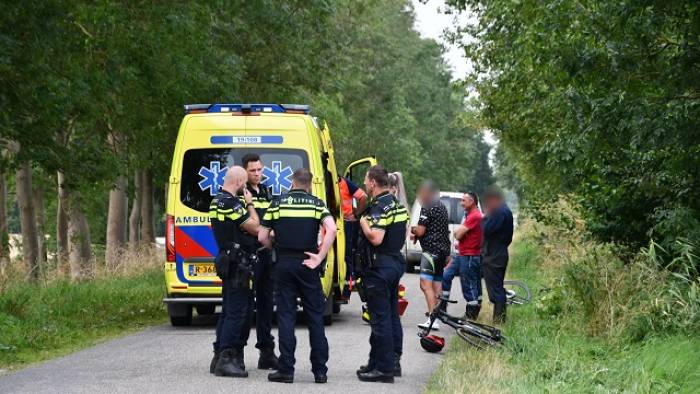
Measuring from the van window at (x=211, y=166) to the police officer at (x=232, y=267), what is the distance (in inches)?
179

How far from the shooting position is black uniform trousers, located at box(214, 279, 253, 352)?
11.1 metres

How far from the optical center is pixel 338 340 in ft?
47.7

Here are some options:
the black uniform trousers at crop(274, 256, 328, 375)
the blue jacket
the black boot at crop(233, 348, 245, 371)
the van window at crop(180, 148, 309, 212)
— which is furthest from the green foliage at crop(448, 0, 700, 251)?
the black boot at crop(233, 348, 245, 371)

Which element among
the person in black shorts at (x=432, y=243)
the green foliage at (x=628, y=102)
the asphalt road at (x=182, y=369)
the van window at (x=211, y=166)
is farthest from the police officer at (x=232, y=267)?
the green foliage at (x=628, y=102)

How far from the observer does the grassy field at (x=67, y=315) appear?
13.7m

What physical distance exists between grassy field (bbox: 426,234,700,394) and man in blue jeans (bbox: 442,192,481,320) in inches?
90.1

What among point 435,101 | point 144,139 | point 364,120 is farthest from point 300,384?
point 435,101

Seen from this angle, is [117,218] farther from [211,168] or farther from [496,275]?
[496,275]

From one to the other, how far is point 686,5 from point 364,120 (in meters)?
53.2

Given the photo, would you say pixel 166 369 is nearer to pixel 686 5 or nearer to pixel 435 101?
pixel 686 5

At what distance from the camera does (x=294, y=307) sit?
1084 centimetres

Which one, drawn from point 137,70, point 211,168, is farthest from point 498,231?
point 137,70

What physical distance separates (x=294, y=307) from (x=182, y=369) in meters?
1.39

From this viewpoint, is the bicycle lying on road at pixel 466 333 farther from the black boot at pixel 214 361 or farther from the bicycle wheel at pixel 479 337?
the black boot at pixel 214 361
